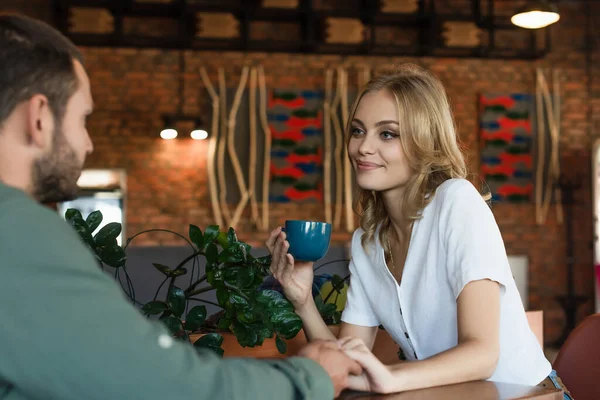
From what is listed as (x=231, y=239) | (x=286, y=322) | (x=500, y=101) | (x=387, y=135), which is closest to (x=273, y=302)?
(x=286, y=322)

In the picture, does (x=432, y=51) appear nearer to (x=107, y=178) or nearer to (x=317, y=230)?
(x=107, y=178)

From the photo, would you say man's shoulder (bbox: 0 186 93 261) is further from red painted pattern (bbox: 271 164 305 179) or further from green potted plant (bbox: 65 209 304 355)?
red painted pattern (bbox: 271 164 305 179)

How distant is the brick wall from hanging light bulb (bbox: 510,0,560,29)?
4.99 ft

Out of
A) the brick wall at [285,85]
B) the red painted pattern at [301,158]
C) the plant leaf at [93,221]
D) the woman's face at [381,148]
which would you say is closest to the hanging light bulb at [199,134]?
the brick wall at [285,85]

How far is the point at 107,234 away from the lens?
4.61ft

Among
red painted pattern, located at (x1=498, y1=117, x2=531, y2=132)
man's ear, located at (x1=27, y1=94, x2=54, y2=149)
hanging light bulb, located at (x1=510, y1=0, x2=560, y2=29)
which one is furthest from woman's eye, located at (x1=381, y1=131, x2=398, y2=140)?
red painted pattern, located at (x1=498, y1=117, x2=531, y2=132)

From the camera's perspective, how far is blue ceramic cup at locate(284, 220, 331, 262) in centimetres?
141

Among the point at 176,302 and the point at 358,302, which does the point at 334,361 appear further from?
the point at 358,302

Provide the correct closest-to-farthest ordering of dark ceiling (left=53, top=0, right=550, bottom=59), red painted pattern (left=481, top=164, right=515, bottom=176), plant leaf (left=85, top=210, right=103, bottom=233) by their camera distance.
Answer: plant leaf (left=85, top=210, right=103, bottom=233) → dark ceiling (left=53, top=0, right=550, bottom=59) → red painted pattern (left=481, top=164, right=515, bottom=176)

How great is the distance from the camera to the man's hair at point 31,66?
838 mm

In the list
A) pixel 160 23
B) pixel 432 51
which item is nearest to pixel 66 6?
pixel 160 23

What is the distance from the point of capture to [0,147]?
33.1 inches

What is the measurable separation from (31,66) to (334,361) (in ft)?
1.90

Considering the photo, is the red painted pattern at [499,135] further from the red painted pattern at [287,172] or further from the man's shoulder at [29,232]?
the man's shoulder at [29,232]
